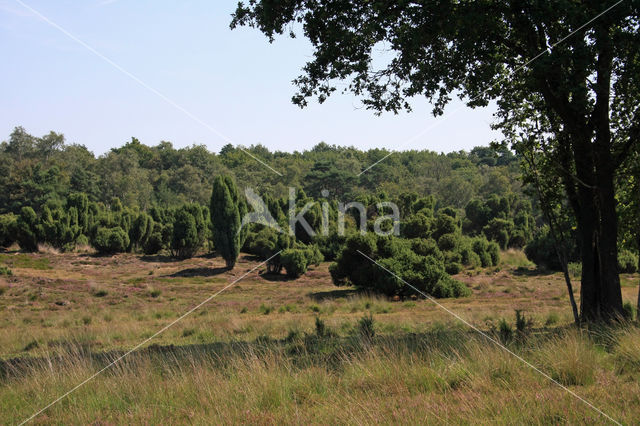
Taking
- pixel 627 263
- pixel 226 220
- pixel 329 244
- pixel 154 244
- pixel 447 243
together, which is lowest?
pixel 627 263

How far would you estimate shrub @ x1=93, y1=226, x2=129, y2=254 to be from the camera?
42.5 m

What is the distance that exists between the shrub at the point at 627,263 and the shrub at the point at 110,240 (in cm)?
3541

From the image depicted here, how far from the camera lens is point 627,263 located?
31.0 m

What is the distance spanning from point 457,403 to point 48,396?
154 inches

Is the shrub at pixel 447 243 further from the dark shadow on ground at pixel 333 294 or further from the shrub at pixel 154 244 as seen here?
the shrub at pixel 154 244

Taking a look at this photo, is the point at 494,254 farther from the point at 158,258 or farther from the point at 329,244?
the point at 158,258

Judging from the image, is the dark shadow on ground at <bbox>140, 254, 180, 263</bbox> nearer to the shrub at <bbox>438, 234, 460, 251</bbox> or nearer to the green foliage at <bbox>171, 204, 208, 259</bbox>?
the green foliage at <bbox>171, 204, 208, 259</bbox>

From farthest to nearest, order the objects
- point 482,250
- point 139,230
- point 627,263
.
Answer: point 139,230 < point 482,250 < point 627,263

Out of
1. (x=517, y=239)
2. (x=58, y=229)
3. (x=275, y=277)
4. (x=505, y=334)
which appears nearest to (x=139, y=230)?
(x=58, y=229)

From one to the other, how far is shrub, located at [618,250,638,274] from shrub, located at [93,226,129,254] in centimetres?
3541

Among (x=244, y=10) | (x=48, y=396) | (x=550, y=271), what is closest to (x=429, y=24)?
(x=244, y=10)

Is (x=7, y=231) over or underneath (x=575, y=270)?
over

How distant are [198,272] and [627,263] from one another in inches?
1026

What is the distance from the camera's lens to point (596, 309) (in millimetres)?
8859
